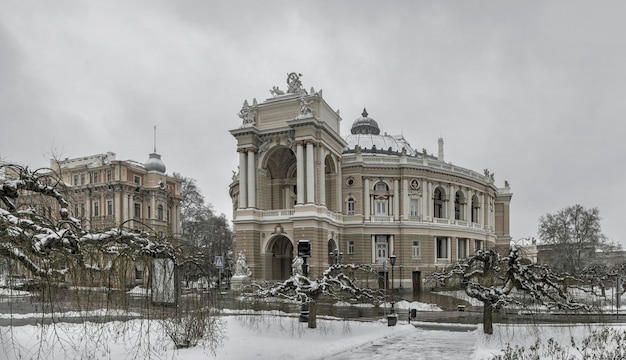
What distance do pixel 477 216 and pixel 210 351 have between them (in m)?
48.1

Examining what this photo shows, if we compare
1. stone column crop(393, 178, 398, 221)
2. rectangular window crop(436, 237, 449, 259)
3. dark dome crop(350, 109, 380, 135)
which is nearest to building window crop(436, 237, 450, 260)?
rectangular window crop(436, 237, 449, 259)

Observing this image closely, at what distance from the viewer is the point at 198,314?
517 inches

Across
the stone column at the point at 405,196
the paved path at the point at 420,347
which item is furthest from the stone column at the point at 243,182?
the paved path at the point at 420,347

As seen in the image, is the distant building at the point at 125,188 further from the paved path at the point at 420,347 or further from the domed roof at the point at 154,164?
the paved path at the point at 420,347

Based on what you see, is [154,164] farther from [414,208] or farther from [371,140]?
[414,208]

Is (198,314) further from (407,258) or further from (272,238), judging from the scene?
(407,258)

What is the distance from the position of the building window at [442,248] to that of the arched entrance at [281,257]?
50.8 ft

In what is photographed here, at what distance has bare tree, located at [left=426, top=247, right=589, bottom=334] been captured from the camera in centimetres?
1504

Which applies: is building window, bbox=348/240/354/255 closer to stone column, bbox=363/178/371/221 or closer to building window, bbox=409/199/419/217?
stone column, bbox=363/178/371/221

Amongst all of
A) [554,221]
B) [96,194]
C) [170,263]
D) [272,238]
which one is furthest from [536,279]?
[96,194]

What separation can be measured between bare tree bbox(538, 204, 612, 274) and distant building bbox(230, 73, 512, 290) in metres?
9.67

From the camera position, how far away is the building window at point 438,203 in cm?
5134

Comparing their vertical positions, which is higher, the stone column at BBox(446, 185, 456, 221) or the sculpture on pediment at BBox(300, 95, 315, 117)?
the sculpture on pediment at BBox(300, 95, 315, 117)

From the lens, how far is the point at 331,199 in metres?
45.8
